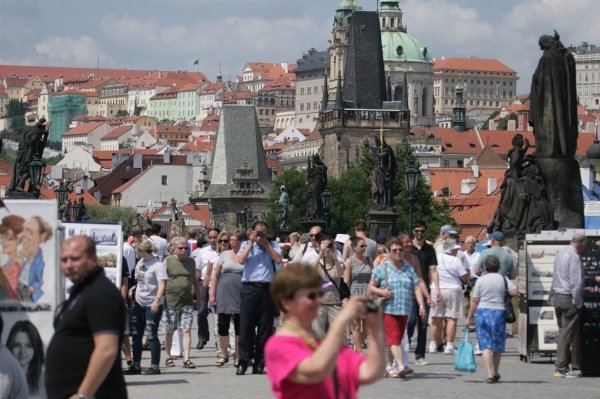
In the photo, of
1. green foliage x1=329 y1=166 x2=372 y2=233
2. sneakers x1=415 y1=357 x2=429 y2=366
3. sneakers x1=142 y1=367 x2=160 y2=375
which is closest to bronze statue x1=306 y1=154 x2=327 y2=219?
sneakers x1=415 y1=357 x2=429 y2=366

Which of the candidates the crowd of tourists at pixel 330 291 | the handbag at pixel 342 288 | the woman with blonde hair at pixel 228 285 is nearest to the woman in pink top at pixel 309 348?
the crowd of tourists at pixel 330 291

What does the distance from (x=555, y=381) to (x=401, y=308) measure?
1719mm

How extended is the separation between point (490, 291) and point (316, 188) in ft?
109

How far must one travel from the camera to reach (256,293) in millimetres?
17078

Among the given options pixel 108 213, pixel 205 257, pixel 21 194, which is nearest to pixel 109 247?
pixel 205 257

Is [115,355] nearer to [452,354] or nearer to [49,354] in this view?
[49,354]

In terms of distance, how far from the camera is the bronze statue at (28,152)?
2938 centimetres

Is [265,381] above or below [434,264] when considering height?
below

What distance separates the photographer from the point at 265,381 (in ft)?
52.4

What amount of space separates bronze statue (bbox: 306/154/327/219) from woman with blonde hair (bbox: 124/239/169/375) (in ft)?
99.9

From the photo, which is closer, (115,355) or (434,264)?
(115,355)

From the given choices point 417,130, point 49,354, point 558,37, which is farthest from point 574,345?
point 417,130

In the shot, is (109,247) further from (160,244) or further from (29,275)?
(29,275)

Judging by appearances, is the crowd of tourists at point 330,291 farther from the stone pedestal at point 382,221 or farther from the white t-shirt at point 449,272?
the stone pedestal at point 382,221
